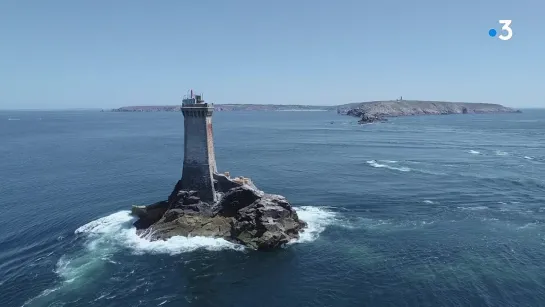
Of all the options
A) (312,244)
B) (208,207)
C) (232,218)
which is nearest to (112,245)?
(208,207)

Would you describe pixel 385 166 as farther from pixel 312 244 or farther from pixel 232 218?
pixel 232 218

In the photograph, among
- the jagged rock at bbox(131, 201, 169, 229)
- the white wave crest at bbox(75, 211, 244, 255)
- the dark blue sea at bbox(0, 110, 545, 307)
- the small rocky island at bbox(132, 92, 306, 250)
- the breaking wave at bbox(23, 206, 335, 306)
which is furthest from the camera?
the jagged rock at bbox(131, 201, 169, 229)

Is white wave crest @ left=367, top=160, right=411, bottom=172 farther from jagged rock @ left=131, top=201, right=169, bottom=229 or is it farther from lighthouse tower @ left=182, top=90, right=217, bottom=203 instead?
jagged rock @ left=131, top=201, right=169, bottom=229

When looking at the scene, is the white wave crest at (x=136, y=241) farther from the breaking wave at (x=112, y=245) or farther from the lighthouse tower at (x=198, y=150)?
the lighthouse tower at (x=198, y=150)

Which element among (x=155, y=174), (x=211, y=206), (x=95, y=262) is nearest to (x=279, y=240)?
(x=211, y=206)

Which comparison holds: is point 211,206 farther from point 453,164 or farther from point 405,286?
point 453,164

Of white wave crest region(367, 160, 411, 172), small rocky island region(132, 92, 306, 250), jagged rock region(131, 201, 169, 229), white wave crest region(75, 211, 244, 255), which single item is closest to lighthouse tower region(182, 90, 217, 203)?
small rocky island region(132, 92, 306, 250)
